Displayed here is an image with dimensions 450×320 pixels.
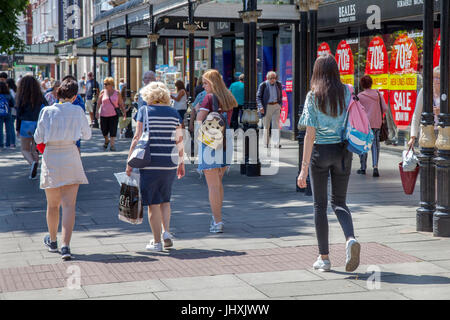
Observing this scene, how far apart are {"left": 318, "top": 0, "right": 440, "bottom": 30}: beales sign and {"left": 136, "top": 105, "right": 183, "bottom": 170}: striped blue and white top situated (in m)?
8.53

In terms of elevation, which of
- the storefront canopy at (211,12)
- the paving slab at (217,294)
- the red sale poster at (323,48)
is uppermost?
the storefront canopy at (211,12)

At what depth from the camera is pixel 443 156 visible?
7664mm

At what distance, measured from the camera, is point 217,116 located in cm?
819

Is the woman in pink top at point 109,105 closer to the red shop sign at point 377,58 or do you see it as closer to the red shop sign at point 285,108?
the red shop sign at point 285,108

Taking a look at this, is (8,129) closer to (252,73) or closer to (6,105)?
(6,105)

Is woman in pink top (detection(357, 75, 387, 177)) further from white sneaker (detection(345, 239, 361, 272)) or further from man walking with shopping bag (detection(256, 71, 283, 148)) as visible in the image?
white sneaker (detection(345, 239, 361, 272))

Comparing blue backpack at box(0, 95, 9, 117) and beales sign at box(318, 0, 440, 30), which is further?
blue backpack at box(0, 95, 9, 117)

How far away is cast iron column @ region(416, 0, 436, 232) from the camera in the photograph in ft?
25.5

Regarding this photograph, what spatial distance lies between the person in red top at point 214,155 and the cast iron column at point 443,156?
2216 millimetres

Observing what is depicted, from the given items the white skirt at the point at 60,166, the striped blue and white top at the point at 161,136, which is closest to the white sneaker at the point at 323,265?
the striped blue and white top at the point at 161,136

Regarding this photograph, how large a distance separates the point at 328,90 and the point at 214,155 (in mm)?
2266

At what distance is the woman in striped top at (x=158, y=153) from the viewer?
7.24 m

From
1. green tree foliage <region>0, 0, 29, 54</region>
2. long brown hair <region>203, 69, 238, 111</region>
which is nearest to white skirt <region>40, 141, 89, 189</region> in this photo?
long brown hair <region>203, 69, 238, 111</region>
